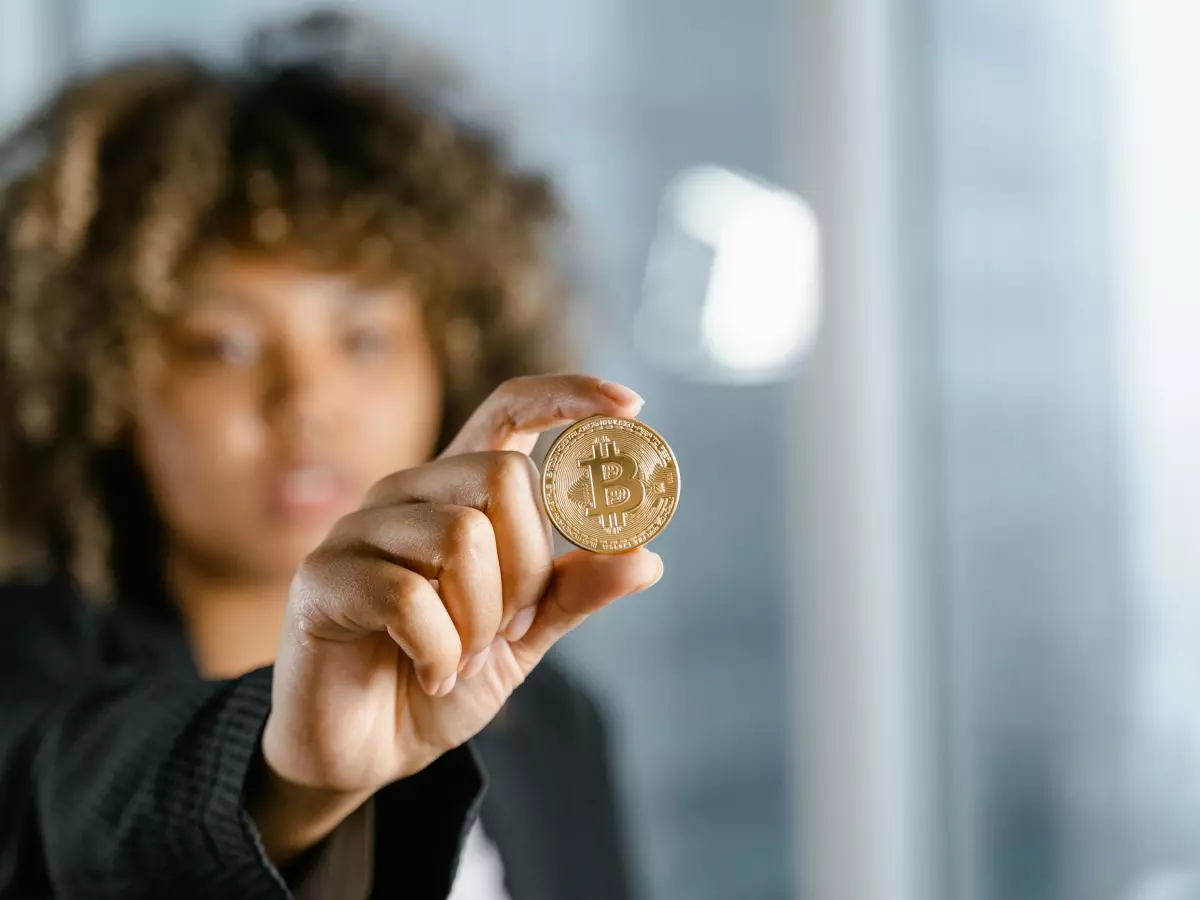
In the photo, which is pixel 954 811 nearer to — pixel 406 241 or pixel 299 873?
pixel 406 241

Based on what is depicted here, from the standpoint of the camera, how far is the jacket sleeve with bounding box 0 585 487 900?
0.54 meters

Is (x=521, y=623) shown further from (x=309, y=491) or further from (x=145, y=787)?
(x=309, y=491)

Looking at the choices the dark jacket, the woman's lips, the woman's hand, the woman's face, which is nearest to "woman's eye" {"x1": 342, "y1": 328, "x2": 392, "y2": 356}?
the woman's face

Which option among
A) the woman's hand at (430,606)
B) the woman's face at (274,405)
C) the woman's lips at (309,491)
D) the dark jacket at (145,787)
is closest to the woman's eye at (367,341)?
the woman's face at (274,405)

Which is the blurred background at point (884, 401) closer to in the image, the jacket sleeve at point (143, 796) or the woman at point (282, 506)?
the woman at point (282, 506)

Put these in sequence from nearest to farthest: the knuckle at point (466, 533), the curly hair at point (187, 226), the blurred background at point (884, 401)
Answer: the knuckle at point (466, 533) → the curly hair at point (187, 226) → the blurred background at point (884, 401)

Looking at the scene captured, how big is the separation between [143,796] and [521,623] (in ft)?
0.81

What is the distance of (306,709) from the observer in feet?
1.67

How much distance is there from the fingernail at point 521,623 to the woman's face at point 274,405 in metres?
0.41

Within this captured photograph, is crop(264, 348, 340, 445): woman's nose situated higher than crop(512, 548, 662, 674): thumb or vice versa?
crop(264, 348, 340, 445): woman's nose

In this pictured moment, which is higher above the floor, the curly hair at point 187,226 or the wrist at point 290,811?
the curly hair at point 187,226

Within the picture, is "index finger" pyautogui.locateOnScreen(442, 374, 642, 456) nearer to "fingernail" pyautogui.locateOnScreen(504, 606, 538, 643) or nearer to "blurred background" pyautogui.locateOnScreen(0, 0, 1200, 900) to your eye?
"fingernail" pyautogui.locateOnScreen(504, 606, 538, 643)

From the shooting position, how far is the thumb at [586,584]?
47cm

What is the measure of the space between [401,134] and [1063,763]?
3.36 feet
